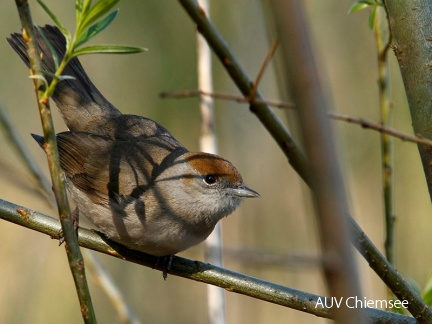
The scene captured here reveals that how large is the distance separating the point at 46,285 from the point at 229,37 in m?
3.24

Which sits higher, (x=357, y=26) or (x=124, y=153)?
(x=357, y=26)

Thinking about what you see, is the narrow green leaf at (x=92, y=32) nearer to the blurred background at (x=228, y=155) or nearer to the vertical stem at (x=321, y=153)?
the vertical stem at (x=321, y=153)

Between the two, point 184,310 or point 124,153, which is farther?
point 184,310

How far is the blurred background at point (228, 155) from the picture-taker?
5727mm

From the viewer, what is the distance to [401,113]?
6.05 m

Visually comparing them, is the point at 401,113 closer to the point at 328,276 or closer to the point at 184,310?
the point at 184,310

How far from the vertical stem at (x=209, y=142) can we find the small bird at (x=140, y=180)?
11cm

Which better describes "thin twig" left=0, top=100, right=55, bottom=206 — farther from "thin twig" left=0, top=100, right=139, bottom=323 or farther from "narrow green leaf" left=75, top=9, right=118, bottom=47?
"narrow green leaf" left=75, top=9, right=118, bottom=47

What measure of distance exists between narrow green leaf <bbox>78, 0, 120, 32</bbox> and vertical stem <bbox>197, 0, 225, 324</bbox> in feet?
4.41

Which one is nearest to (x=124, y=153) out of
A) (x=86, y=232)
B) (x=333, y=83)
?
(x=86, y=232)

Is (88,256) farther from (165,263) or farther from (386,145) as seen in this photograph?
(386,145)

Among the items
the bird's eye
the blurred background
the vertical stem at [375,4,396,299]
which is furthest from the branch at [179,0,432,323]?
the blurred background

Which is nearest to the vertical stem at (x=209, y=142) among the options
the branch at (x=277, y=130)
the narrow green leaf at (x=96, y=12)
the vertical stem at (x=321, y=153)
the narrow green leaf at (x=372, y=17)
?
the narrow green leaf at (x=372, y=17)

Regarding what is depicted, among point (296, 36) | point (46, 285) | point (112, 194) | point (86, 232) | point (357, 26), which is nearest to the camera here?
point (296, 36)
